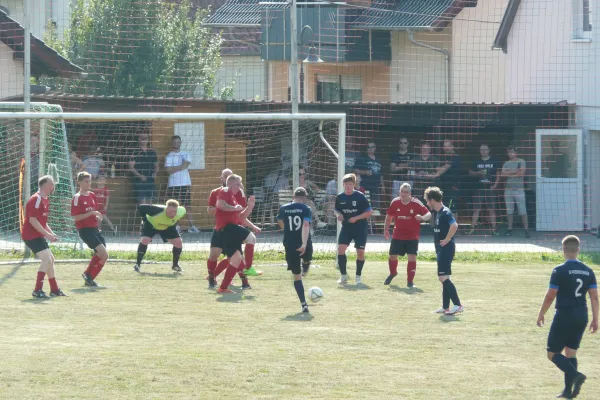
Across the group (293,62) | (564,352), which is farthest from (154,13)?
(564,352)

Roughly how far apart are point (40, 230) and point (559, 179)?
44.0 feet

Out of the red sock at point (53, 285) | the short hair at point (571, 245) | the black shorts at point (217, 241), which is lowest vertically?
the red sock at point (53, 285)

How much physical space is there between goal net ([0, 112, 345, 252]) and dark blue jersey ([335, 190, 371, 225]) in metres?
4.12

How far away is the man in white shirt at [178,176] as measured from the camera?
2148 cm

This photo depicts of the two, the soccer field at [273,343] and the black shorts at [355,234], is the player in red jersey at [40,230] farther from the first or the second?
the black shorts at [355,234]

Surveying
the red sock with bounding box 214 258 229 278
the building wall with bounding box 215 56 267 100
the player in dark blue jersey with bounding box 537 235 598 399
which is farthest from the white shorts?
the building wall with bounding box 215 56 267 100

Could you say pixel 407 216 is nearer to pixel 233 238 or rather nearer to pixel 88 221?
pixel 233 238

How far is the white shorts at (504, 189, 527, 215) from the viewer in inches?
882

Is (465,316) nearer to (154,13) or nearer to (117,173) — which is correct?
(117,173)

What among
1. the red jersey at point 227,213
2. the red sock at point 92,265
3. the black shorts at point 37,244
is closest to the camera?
the black shorts at point 37,244

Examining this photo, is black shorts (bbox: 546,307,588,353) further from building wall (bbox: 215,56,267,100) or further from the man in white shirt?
building wall (bbox: 215,56,267,100)

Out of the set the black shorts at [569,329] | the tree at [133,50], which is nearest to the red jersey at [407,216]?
the black shorts at [569,329]

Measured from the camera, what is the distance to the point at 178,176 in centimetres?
2158

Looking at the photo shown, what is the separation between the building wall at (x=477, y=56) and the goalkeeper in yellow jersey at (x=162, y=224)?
533 inches
